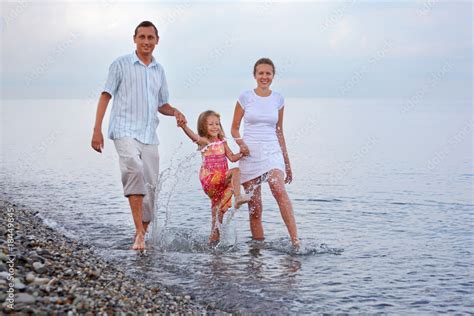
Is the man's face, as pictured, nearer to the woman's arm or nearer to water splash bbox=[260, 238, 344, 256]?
the woman's arm

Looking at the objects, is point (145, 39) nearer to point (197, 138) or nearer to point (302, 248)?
point (197, 138)

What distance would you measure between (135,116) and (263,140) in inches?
69.0

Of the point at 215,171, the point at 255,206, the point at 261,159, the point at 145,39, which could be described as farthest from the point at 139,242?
the point at 145,39

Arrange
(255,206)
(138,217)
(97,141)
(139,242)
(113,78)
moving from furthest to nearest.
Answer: (255,206) → (139,242) → (138,217) → (113,78) → (97,141)

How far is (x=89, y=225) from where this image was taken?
10.1 metres

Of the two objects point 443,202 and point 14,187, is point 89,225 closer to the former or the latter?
point 14,187

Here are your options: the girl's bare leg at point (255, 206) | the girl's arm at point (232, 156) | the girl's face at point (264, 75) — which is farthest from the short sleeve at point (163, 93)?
the girl's bare leg at point (255, 206)

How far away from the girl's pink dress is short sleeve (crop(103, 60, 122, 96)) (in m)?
1.48

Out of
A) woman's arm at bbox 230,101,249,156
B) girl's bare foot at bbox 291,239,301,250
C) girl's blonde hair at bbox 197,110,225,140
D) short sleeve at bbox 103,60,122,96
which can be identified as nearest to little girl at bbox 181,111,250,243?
girl's blonde hair at bbox 197,110,225,140

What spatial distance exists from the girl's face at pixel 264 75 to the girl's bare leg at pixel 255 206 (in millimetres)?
1322

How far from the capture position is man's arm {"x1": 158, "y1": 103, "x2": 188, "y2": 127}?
7.94 m

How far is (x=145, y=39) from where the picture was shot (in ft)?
24.8

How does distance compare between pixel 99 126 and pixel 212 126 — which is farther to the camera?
pixel 212 126

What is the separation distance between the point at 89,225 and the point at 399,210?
6137mm
